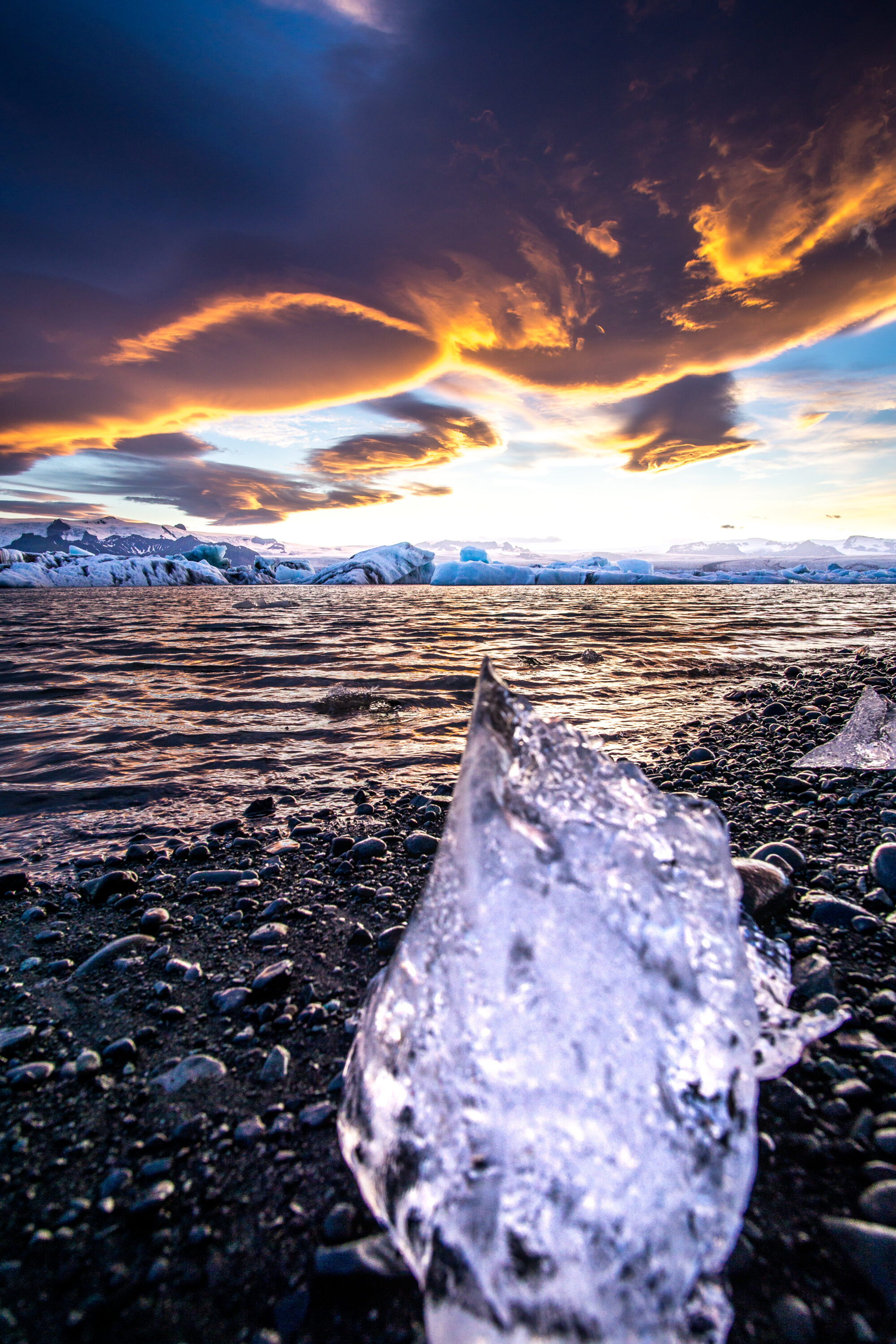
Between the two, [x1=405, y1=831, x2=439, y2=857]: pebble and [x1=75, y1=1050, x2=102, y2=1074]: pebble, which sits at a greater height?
[x1=75, y1=1050, x2=102, y2=1074]: pebble

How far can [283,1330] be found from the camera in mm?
793

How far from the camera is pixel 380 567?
42.5 meters

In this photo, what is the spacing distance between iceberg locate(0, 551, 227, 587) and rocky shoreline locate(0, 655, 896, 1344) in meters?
47.0

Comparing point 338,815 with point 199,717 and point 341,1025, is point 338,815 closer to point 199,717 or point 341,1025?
point 341,1025

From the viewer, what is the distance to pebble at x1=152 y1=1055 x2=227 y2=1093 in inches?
48.4

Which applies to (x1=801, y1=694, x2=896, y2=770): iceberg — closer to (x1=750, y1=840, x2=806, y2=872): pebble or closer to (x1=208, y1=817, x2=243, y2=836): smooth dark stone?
(x1=750, y1=840, x2=806, y2=872): pebble

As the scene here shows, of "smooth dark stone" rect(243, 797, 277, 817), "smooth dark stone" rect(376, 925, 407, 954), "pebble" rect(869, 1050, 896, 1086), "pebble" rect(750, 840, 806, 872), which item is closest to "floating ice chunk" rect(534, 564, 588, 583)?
"smooth dark stone" rect(243, 797, 277, 817)

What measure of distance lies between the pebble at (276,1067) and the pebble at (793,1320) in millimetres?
981

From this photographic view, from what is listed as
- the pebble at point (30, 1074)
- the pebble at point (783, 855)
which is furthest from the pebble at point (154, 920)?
the pebble at point (783, 855)

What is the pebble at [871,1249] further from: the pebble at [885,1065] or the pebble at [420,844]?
the pebble at [420,844]

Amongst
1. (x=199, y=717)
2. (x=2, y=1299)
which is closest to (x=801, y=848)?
(x=2, y=1299)

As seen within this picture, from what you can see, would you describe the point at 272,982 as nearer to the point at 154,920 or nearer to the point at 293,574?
the point at 154,920

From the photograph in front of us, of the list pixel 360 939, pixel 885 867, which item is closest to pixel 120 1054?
pixel 360 939

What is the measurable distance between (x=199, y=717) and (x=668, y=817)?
168 inches
